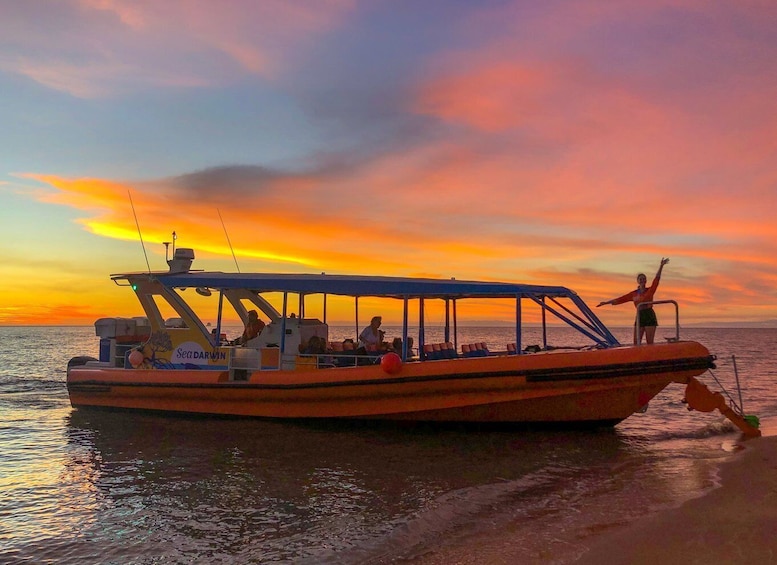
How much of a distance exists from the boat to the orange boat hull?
2 centimetres

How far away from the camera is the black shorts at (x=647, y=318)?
10.2 metres

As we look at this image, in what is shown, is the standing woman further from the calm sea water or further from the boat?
the calm sea water

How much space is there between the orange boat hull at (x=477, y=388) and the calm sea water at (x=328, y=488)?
0.40m

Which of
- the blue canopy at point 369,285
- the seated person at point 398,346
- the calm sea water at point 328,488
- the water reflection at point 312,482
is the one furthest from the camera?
the seated person at point 398,346

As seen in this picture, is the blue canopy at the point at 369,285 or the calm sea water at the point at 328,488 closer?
the calm sea water at the point at 328,488

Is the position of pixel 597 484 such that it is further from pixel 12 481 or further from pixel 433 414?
pixel 12 481

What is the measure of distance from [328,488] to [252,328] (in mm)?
5463

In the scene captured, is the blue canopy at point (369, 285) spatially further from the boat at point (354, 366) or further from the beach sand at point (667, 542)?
the beach sand at point (667, 542)

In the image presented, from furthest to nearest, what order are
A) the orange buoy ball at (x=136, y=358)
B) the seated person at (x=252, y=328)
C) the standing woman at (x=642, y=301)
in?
the orange buoy ball at (x=136, y=358)
the seated person at (x=252, y=328)
the standing woman at (x=642, y=301)

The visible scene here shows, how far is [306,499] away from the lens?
729 centimetres

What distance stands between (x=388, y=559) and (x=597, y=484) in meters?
3.36

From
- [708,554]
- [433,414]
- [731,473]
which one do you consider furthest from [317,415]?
[708,554]

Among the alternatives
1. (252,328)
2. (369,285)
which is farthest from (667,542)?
(252,328)

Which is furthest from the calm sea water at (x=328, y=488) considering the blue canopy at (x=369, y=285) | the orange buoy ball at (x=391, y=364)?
the blue canopy at (x=369, y=285)
